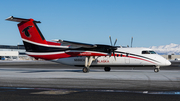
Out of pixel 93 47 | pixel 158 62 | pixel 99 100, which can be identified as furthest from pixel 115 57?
pixel 99 100

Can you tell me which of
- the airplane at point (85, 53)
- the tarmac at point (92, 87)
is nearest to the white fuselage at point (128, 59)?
the airplane at point (85, 53)

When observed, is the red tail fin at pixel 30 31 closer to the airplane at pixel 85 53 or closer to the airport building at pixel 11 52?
the airplane at pixel 85 53

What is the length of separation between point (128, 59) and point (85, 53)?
532cm

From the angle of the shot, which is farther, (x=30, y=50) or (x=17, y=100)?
(x=30, y=50)

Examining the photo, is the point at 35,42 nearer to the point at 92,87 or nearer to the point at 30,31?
the point at 30,31

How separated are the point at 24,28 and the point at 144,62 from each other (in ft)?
50.9

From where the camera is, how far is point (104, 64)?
29.0m

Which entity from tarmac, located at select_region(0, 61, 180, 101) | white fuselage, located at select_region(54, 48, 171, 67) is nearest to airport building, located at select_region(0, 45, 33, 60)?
white fuselage, located at select_region(54, 48, 171, 67)

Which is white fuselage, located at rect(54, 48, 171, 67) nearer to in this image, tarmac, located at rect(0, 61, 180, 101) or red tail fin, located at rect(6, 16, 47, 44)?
red tail fin, located at rect(6, 16, 47, 44)

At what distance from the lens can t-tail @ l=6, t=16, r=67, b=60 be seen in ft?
95.2

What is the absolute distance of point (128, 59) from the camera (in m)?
28.1

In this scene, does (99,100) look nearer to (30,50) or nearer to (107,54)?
(107,54)

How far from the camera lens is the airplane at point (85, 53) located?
1084 inches

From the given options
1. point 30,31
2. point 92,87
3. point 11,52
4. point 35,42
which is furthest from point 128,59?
point 11,52
